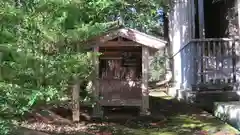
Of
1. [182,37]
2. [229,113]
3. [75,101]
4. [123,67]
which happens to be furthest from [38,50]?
[182,37]

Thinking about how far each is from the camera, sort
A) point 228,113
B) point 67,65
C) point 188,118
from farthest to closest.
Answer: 1. point 188,118
2. point 228,113
3. point 67,65

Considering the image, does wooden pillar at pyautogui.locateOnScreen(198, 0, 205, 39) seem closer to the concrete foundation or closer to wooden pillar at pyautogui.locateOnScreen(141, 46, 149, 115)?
wooden pillar at pyautogui.locateOnScreen(141, 46, 149, 115)

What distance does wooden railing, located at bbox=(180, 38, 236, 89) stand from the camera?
12.0m

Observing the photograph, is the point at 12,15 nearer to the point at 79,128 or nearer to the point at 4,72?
the point at 4,72

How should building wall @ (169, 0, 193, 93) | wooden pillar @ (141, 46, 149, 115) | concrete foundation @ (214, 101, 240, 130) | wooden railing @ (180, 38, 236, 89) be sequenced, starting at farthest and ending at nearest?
building wall @ (169, 0, 193, 93) → wooden railing @ (180, 38, 236, 89) → wooden pillar @ (141, 46, 149, 115) → concrete foundation @ (214, 101, 240, 130)

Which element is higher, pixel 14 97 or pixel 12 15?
pixel 12 15

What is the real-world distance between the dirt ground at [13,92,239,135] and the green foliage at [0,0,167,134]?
1.41 meters

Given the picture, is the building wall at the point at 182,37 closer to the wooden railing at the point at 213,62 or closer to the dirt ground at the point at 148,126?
the wooden railing at the point at 213,62

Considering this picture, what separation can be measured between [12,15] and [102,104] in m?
5.57

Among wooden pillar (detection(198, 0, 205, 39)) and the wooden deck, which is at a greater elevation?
wooden pillar (detection(198, 0, 205, 39))

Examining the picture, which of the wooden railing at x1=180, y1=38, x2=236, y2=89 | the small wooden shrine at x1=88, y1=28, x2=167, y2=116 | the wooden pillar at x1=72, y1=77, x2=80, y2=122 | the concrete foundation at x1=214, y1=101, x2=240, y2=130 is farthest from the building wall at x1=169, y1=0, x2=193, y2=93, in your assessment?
the wooden pillar at x1=72, y1=77, x2=80, y2=122

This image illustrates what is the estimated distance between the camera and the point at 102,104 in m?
10.5

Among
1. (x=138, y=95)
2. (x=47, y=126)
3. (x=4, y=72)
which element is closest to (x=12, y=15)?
(x=4, y=72)

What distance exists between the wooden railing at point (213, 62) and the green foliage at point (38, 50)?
17.0ft
